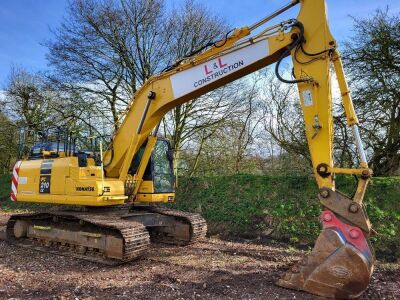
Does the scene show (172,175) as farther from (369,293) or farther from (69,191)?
(369,293)

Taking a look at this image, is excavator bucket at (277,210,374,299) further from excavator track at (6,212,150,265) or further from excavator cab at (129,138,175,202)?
excavator cab at (129,138,175,202)

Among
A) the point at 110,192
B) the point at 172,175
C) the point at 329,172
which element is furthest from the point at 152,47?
the point at 329,172

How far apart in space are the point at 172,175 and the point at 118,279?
10.1 feet

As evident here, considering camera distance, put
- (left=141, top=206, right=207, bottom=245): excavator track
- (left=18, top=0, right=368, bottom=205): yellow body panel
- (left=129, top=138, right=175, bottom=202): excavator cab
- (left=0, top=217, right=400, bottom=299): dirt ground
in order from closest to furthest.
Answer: (left=0, top=217, right=400, bottom=299): dirt ground < (left=18, top=0, right=368, bottom=205): yellow body panel < (left=129, top=138, right=175, bottom=202): excavator cab < (left=141, top=206, right=207, bottom=245): excavator track

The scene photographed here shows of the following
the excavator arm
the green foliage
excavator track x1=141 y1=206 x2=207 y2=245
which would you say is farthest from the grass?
the excavator arm

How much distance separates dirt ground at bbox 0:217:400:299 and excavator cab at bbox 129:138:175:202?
108cm

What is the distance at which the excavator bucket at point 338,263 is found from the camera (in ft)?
15.5

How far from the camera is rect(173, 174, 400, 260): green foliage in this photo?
879 centimetres

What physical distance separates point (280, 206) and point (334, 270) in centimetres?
532

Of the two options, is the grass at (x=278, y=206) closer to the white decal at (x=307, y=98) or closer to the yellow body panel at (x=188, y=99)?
the yellow body panel at (x=188, y=99)

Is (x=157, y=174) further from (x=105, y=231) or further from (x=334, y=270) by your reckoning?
(x=334, y=270)

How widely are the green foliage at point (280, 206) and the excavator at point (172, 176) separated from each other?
1736 millimetres

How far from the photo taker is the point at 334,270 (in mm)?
4812

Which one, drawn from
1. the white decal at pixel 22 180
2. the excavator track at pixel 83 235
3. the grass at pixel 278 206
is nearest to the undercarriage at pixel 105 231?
the excavator track at pixel 83 235
